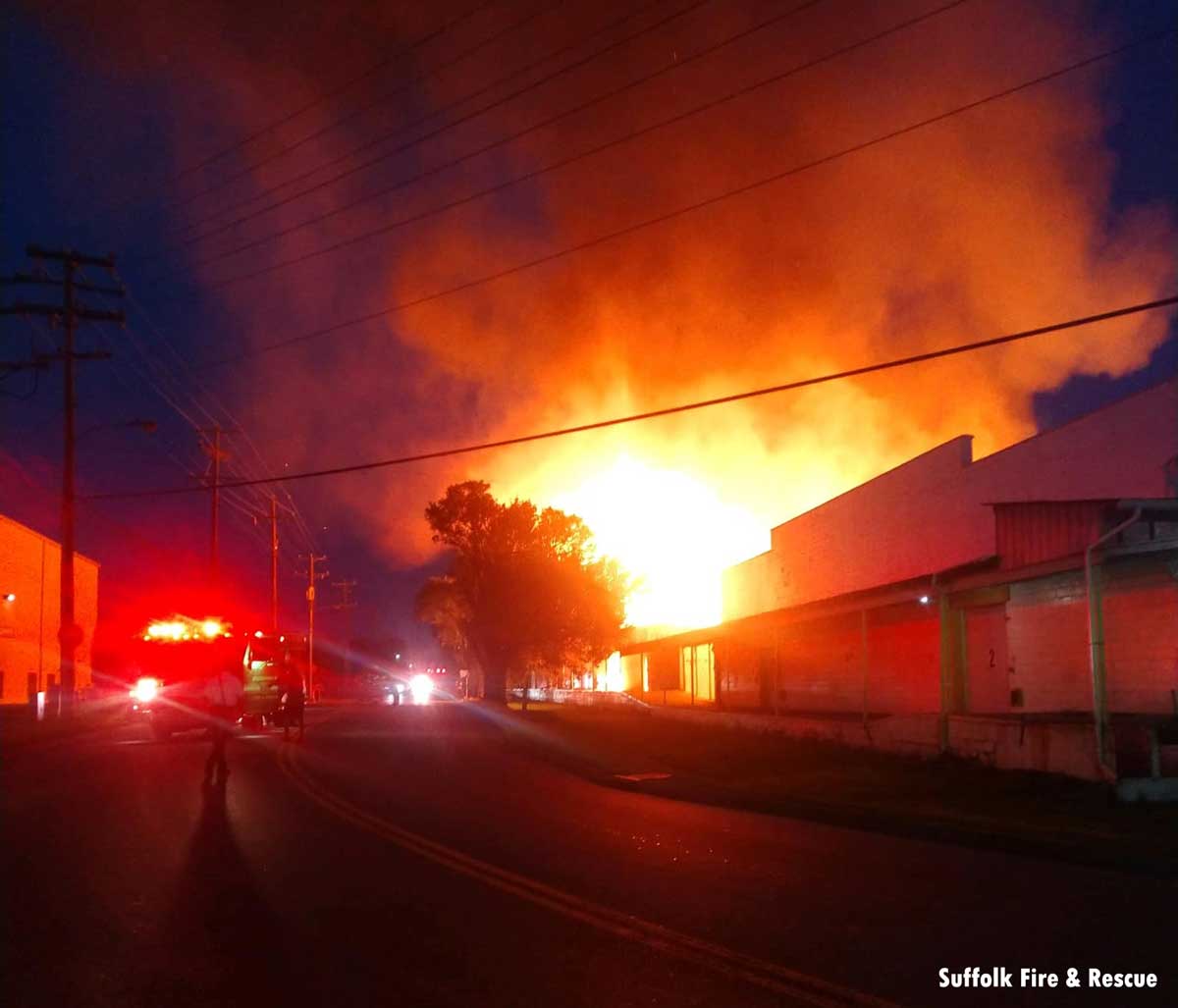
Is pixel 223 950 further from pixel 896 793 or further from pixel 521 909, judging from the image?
pixel 896 793

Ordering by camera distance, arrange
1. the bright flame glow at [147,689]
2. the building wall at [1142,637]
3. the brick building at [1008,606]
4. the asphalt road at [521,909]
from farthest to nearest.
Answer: the bright flame glow at [147,689] → the building wall at [1142,637] → the brick building at [1008,606] → the asphalt road at [521,909]

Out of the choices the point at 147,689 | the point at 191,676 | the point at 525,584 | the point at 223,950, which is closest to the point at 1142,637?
the point at 191,676

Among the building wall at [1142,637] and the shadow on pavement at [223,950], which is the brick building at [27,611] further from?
the shadow on pavement at [223,950]

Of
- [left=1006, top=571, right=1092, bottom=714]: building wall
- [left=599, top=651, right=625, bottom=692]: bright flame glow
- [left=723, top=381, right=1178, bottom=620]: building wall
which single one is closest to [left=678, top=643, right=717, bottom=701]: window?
[left=723, top=381, right=1178, bottom=620]: building wall

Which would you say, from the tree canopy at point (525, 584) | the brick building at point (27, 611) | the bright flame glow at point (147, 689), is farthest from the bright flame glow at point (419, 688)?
the bright flame glow at point (147, 689)

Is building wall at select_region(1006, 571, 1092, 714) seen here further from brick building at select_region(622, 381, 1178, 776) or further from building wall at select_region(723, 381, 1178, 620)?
building wall at select_region(723, 381, 1178, 620)

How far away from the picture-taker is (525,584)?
216ft

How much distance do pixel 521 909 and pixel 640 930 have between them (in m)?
1.15

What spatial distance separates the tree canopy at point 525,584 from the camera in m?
65.8

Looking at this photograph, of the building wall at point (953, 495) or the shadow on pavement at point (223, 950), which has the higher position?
the building wall at point (953, 495)

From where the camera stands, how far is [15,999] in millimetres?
6902

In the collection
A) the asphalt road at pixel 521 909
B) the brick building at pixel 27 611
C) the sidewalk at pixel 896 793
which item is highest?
the brick building at pixel 27 611

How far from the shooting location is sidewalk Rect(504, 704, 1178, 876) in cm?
1320

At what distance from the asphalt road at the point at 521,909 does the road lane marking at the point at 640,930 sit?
0.08ft
